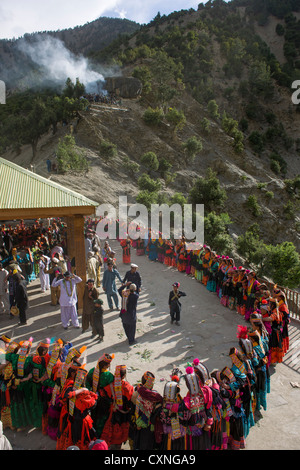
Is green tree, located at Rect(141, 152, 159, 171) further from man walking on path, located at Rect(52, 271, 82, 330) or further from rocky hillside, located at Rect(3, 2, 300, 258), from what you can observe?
man walking on path, located at Rect(52, 271, 82, 330)

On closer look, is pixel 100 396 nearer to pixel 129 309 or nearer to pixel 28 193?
pixel 129 309

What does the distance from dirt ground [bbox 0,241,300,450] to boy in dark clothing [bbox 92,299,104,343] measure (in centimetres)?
24

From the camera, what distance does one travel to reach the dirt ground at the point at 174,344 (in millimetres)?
4977

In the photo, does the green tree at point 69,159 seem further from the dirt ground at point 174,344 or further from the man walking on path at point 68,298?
the man walking on path at point 68,298

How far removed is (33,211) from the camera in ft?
25.4

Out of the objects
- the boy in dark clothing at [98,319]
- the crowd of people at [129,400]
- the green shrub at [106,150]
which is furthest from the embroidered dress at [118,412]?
the green shrub at [106,150]

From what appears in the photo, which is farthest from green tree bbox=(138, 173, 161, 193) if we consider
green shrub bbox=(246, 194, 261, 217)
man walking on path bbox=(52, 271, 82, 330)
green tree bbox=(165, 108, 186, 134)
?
man walking on path bbox=(52, 271, 82, 330)

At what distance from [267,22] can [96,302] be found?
11076cm

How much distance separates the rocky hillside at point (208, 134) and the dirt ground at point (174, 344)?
19260mm

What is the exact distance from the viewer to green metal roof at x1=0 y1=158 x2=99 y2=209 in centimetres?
769

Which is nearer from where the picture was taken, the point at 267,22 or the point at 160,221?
the point at 160,221

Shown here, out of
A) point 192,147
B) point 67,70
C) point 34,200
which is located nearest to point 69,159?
point 192,147

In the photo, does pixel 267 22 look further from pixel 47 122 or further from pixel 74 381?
pixel 74 381

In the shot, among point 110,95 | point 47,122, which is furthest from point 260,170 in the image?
point 47,122
